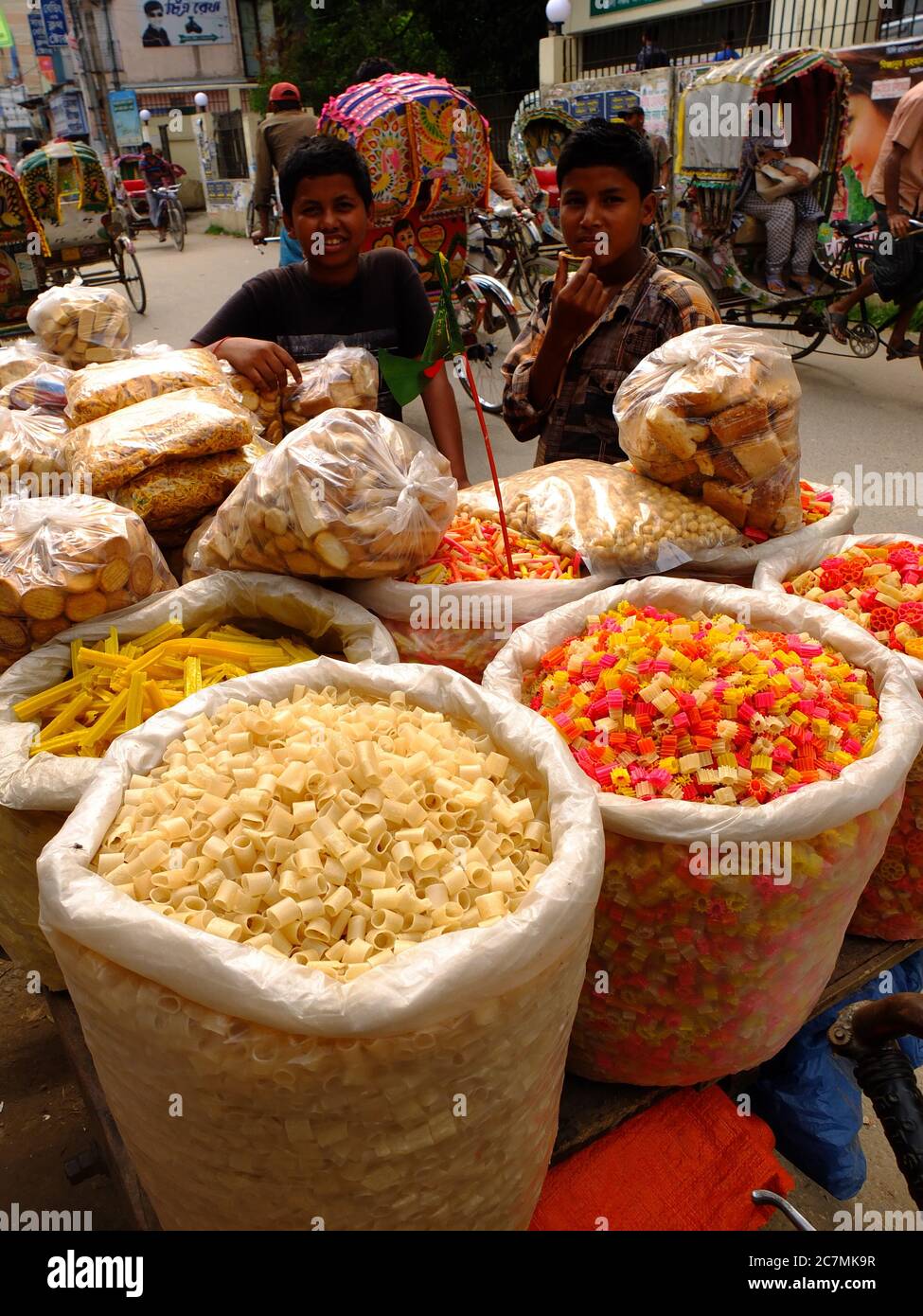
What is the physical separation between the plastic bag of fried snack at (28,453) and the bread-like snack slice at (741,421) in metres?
1.27

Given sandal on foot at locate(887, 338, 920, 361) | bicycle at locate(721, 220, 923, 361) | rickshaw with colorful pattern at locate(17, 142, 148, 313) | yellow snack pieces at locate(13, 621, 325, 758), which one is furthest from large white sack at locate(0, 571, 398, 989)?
rickshaw with colorful pattern at locate(17, 142, 148, 313)

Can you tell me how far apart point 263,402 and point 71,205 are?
738cm

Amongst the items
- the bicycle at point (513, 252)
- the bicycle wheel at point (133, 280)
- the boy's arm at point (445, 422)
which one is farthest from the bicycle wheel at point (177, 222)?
the boy's arm at point (445, 422)

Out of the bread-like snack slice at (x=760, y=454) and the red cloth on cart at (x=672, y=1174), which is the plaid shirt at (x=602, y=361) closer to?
the bread-like snack slice at (x=760, y=454)

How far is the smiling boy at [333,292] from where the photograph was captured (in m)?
2.32

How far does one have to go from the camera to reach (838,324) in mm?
6316

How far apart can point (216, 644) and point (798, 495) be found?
1157mm

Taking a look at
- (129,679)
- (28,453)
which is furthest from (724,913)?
(28,453)

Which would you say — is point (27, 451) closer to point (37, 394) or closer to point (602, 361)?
point (37, 394)

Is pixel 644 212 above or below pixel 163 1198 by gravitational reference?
above

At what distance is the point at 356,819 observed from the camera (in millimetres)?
917

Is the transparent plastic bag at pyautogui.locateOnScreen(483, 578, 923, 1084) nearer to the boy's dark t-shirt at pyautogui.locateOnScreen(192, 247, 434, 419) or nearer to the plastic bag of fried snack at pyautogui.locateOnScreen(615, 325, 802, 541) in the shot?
the plastic bag of fried snack at pyautogui.locateOnScreen(615, 325, 802, 541)
